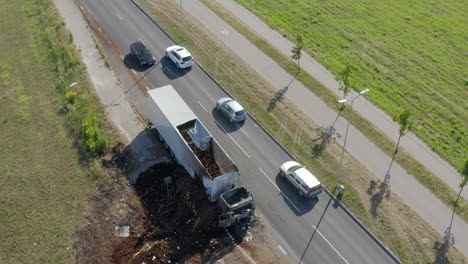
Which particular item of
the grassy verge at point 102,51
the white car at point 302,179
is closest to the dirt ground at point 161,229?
the white car at point 302,179

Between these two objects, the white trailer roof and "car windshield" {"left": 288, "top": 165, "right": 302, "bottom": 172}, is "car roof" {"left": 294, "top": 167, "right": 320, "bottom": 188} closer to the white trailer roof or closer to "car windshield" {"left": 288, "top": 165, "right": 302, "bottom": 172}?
"car windshield" {"left": 288, "top": 165, "right": 302, "bottom": 172}

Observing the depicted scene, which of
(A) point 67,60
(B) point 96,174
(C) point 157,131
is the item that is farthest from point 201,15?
(B) point 96,174

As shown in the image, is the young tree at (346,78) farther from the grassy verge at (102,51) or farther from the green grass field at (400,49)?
the grassy verge at (102,51)

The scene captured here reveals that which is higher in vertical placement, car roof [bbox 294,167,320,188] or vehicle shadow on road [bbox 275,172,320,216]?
car roof [bbox 294,167,320,188]

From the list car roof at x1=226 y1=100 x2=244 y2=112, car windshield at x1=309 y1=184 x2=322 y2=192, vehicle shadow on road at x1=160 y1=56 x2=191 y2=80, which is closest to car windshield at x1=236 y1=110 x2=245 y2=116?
car roof at x1=226 y1=100 x2=244 y2=112

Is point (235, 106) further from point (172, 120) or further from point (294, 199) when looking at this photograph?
point (294, 199)

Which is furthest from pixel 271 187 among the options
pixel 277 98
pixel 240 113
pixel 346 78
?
pixel 346 78
